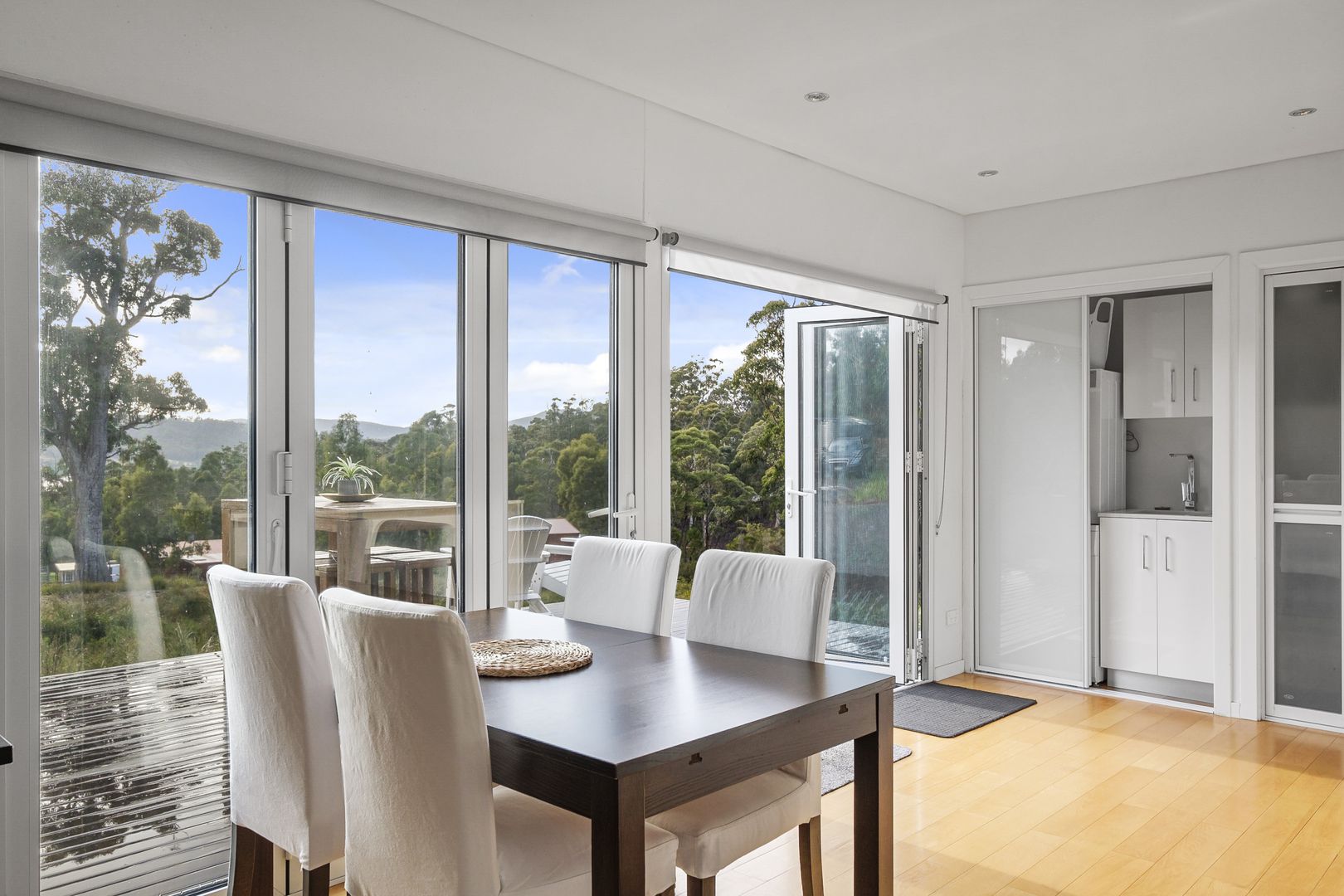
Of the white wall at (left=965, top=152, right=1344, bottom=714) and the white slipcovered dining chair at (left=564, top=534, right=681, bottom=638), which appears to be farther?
the white wall at (left=965, top=152, right=1344, bottom=714)

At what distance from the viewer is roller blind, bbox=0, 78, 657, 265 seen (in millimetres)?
2322

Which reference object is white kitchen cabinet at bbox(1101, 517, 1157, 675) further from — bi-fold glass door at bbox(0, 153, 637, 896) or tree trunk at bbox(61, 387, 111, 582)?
tree trunk at bbox(61, 387, 111, 582)

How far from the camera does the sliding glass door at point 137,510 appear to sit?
8.00 ft

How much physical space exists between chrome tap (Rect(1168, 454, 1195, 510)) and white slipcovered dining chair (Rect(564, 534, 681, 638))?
13.1 ft

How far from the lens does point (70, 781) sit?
245cm

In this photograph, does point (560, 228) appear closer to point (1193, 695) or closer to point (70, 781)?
point (70, 781)

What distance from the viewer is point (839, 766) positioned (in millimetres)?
3941

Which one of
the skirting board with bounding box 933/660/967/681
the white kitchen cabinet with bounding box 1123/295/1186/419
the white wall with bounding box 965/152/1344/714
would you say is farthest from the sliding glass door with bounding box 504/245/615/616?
the white kitchen cabinet with bounding box 1123/295/1186/419

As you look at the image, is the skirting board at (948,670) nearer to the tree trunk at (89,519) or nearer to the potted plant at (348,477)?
the potted plant at (348,477)

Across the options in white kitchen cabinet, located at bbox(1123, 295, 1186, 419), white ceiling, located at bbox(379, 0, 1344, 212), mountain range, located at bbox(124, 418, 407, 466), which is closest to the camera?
mountain range, located at bbox(124, 418, 407, 466)

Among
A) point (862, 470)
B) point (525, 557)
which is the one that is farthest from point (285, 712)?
point (862, 470)

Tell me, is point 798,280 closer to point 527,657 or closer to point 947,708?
point 947,708

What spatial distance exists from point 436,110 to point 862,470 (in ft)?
10.5

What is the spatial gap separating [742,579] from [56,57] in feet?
7.08
